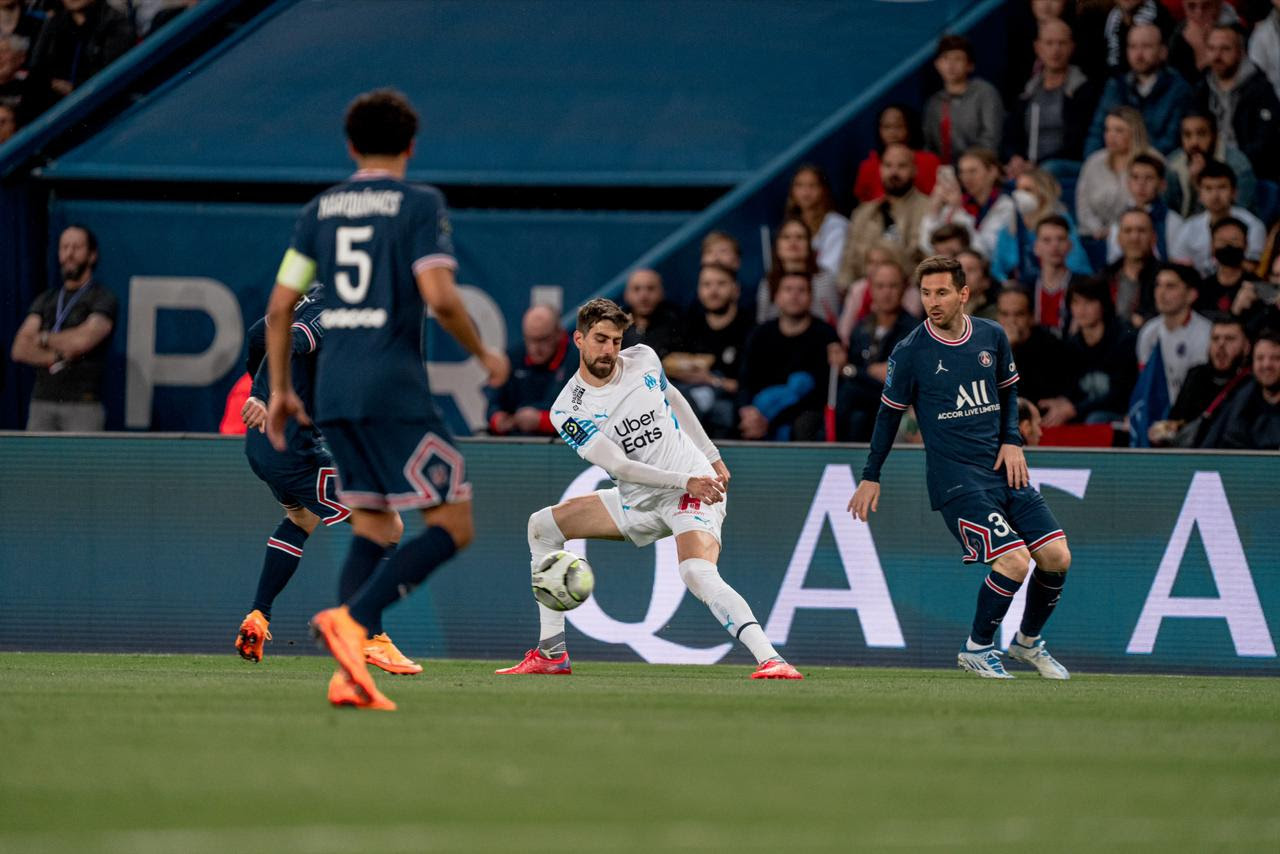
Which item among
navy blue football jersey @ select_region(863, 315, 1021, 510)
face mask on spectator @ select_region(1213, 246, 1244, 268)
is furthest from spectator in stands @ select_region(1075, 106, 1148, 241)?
navy blue football jersey @ select_region(863, 315, 1021, 510)

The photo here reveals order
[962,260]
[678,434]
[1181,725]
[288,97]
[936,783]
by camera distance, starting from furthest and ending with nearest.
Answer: [288,97] → [962,260] → [678,434] → [1181,725] → [936,783]

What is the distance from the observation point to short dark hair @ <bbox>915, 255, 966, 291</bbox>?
33.1ft

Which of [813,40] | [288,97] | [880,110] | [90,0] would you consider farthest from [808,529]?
[90,0]

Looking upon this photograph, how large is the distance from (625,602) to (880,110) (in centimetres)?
545

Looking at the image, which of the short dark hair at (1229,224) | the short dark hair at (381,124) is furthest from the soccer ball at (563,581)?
the short dark hair at (1229,224)

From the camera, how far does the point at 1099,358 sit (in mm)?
13258

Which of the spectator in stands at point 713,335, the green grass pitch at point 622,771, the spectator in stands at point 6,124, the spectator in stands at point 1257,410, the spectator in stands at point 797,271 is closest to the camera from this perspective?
the green grass pitch at point 622,771

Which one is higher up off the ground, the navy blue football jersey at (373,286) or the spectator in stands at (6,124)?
the spectator in stands at (6,124)

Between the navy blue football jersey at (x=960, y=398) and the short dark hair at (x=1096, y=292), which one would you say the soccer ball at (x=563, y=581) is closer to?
the navy blue football jersey at (x=960, y=398)

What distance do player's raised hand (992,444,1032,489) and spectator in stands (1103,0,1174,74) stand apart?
5455 mm

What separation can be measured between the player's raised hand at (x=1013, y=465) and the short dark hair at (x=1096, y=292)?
127 inches

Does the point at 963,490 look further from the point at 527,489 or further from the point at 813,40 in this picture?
the point at 813,40

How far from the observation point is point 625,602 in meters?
12.1

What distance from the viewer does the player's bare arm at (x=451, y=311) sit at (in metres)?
6.63
